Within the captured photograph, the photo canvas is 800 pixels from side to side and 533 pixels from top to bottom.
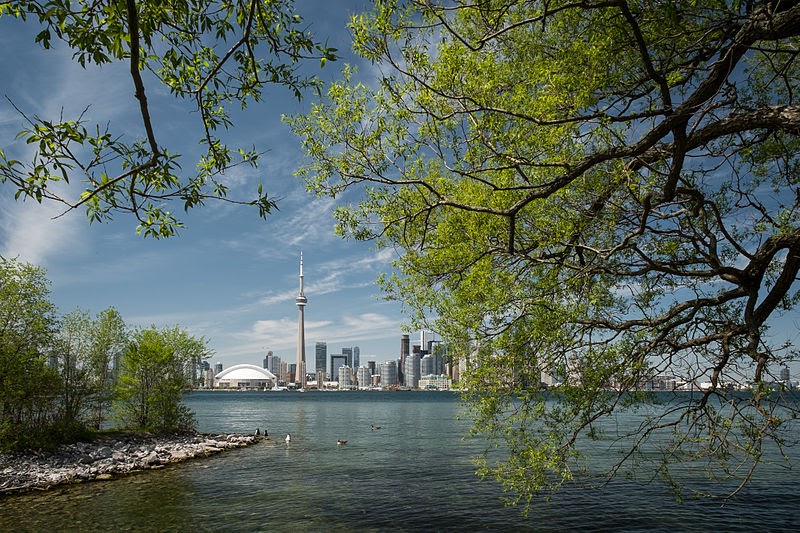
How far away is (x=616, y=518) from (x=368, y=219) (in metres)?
16.4

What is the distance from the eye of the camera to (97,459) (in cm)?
2891

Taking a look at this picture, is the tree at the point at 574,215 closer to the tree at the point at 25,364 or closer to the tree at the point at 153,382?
the tree at the point at 25,364

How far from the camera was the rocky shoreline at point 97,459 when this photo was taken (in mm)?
23641

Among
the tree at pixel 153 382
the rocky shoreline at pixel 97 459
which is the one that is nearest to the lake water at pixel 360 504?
the rocky shoreline at pixel 97 459

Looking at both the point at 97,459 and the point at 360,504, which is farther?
the point at 97,459

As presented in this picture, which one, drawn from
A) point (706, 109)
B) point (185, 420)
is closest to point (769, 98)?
point (706, 109)

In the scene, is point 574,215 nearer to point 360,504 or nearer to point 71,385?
point 360,504

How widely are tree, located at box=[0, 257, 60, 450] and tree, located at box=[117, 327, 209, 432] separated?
920 centimetres

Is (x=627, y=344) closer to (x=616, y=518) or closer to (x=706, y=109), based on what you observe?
(x=706, y=109)

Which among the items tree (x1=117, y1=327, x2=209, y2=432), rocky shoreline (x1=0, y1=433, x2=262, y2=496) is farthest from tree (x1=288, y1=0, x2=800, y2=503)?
tree (x1=117, y1=327, x2=209, y2=432)

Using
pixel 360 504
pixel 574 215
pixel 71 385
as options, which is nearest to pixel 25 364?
pixel 71 385

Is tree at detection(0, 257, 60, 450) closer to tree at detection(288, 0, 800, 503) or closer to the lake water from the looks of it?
the lake water

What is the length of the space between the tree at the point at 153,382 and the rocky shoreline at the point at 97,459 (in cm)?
185

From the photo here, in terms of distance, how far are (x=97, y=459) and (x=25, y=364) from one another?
6.82 metres
